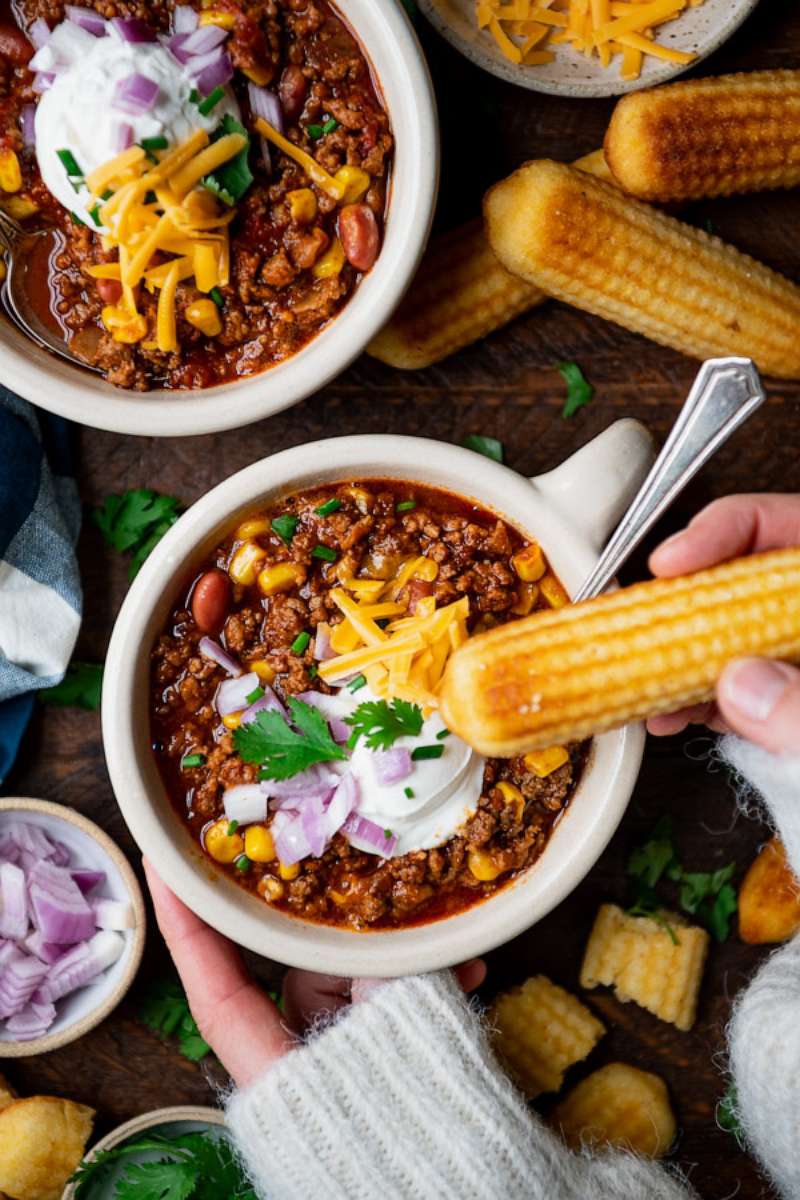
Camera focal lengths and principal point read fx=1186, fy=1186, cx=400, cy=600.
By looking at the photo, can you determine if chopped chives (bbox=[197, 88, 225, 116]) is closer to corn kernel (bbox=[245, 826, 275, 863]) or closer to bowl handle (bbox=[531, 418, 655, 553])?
bowl handle (bbox=[531, 418, 655, 553])

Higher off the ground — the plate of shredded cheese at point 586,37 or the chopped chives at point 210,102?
the chopped chives at point 210,102

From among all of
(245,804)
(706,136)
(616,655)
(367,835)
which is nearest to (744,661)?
(616,655)

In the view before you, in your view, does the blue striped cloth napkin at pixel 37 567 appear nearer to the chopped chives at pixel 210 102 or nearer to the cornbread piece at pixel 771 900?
the chopped chives at pixel 210 102

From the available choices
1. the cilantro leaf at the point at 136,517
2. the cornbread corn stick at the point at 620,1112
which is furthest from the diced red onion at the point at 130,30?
the cornbread corn stick at the point at 620,1112

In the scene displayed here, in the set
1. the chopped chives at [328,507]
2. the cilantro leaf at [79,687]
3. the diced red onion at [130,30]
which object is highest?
the diced red onion at [130,30]

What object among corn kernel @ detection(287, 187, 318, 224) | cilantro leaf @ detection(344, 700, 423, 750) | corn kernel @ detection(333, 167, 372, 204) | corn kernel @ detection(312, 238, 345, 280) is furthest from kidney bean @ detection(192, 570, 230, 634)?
corn kernel @ detection(333, 167, 372, 204)

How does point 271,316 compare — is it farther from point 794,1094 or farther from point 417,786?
point 794,1094

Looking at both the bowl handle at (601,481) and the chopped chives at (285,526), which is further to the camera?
the chopped chives at (285,526)
